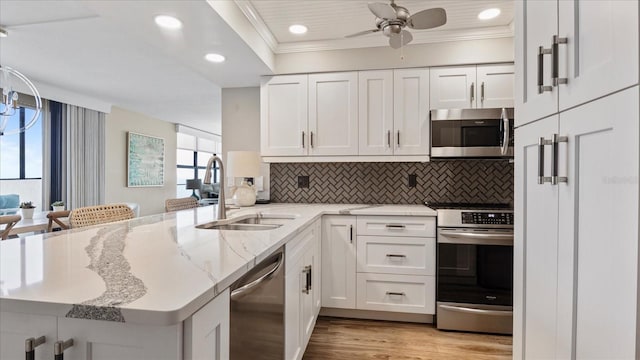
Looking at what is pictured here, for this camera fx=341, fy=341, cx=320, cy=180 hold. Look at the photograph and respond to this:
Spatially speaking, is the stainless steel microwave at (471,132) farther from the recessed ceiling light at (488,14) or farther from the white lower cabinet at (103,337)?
the white lower cabinet at (103,337)

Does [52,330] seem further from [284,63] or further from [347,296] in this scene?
[284,63]

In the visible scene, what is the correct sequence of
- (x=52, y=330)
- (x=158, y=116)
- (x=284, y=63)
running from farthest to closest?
(x=158, y=116)
(x=284, y=63)
(x=52, y=330)

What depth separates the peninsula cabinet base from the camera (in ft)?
8.99

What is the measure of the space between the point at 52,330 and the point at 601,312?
4.17ft

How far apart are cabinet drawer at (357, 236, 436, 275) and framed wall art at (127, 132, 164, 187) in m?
5.29

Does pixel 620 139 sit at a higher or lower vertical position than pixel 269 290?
higher

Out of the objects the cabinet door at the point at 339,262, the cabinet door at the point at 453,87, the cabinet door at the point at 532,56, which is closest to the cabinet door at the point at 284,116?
the cabinet door at the point at 339,262

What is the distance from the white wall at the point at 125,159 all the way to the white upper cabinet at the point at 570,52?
6305mm

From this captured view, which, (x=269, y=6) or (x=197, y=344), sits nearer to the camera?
(x=197, y=344)

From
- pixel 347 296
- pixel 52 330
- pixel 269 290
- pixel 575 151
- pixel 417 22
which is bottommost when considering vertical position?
pixel 347 296

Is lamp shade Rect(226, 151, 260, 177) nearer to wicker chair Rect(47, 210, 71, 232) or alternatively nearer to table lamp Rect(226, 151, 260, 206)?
table lamp Rect(226, 151, 260, 206)

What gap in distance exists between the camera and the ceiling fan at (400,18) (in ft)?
6.64

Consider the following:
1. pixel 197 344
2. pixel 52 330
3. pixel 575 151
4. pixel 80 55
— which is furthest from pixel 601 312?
pixel 80 55

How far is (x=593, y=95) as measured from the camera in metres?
0.85
